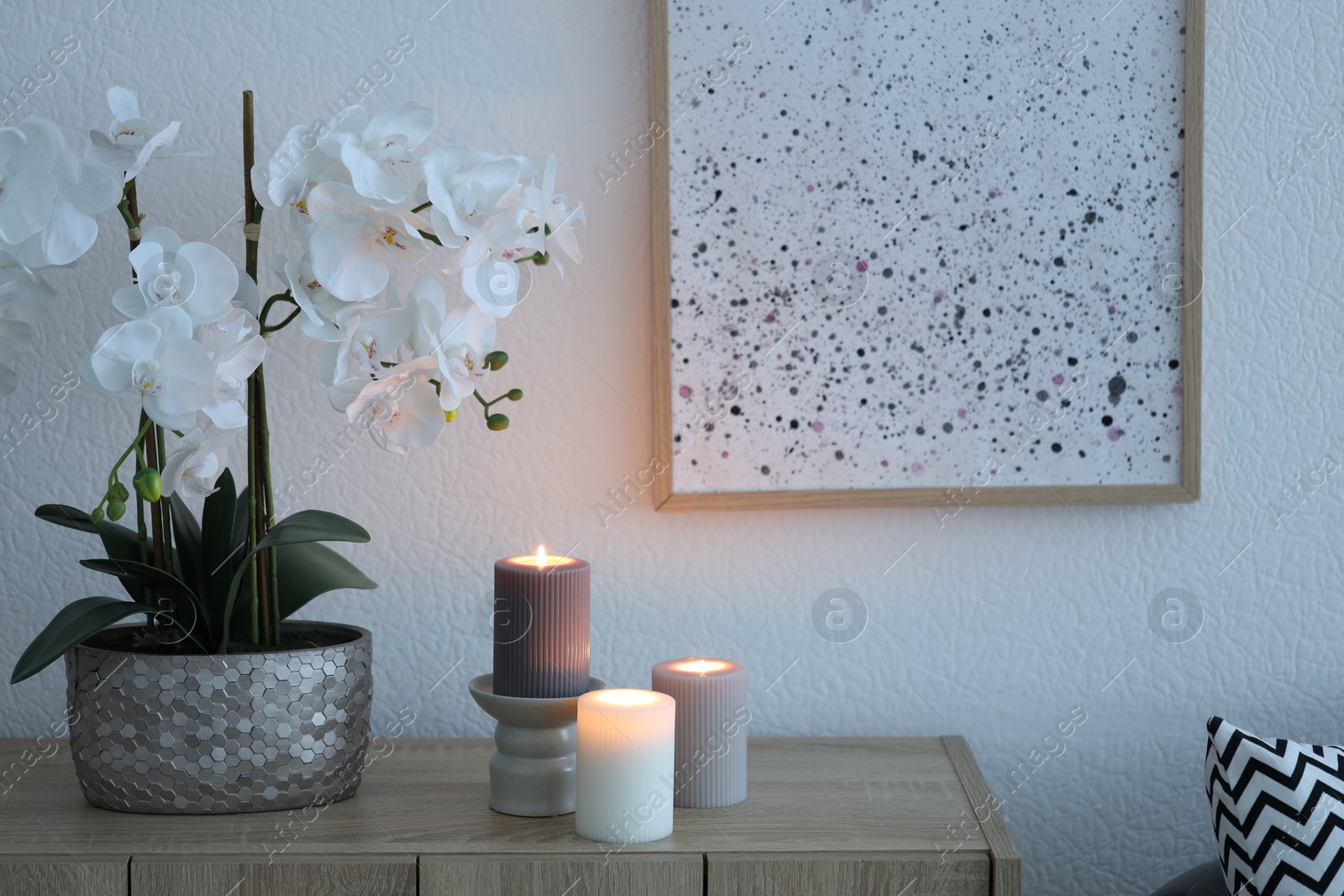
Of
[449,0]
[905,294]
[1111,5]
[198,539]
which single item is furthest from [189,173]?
[1111,5]

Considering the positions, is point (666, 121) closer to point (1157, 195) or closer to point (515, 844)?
point (1157, 195)

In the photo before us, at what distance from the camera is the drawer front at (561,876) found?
0.77 meters

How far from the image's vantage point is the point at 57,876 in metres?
0.76

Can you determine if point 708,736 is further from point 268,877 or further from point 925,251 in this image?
point 925,251

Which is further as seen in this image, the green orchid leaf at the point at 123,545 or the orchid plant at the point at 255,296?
the green orchid leaf at the point at 123,545

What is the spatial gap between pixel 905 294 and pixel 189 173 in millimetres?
755

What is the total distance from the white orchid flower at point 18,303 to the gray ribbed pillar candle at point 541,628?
1.36 ft

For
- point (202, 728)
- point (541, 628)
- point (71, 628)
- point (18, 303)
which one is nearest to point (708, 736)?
point (541, 628)

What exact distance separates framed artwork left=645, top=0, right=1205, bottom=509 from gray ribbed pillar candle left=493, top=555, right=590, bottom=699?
244 millimetres

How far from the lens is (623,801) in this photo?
0.80 m

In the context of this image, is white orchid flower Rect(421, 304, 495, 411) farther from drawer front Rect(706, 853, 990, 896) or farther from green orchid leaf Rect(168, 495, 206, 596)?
drawer front Rect(706, 853, 990, 896)

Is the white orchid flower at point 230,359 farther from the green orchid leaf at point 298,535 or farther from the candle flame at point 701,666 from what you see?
the candle flame at point 701,666

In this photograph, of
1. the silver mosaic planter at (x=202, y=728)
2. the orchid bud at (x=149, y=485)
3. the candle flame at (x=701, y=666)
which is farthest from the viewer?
the candle flame at (x=701, y=666)

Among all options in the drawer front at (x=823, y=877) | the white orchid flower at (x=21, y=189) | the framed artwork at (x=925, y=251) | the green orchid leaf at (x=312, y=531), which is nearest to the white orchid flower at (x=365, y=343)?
the green orchid leaf at (x=312, y=531)
